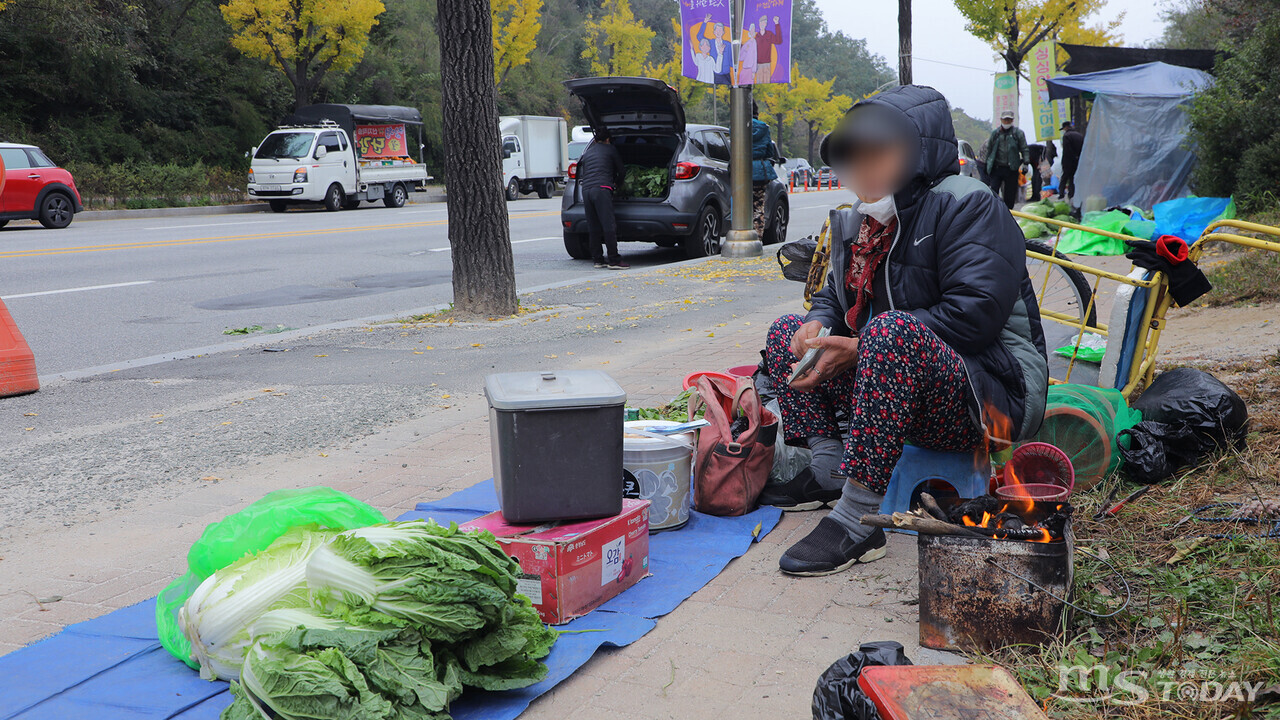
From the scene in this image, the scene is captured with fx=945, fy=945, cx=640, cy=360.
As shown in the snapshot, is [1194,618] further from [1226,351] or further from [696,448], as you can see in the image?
[1226,351]

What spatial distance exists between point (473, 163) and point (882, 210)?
5558 millimetres

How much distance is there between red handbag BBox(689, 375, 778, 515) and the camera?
3.57 metres

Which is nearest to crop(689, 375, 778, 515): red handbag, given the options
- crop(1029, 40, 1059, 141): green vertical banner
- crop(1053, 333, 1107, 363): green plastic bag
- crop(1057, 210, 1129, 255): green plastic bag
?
crop(1053, 333, 1107, 363): green plastic bag

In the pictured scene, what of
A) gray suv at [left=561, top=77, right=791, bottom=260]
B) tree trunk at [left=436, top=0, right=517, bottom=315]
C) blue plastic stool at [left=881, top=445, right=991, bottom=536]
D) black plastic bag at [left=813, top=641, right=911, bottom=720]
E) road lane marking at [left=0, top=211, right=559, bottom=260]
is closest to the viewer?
black plastic bag at [left=813, top=641, right=911, bottom=720]

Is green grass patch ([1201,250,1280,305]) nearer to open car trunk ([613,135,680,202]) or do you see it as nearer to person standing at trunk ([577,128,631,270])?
open car trunk ([613,135,680,202])

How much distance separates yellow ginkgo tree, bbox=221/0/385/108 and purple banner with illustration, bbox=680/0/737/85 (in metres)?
22.1

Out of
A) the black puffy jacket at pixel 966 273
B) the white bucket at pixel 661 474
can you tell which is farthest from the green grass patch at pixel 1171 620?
the white bucket at pixel 661 474

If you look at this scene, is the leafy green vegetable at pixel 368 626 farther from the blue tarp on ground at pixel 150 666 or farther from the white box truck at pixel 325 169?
the white box truck at pixel 325 169

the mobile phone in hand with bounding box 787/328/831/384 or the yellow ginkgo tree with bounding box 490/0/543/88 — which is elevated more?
the yellow ginkgo tree with bounding box 490/0/543/88

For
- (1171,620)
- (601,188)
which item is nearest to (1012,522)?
(1171,620)

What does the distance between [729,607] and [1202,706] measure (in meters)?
1.24

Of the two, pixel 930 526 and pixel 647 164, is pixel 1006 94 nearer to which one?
pixel 647 164

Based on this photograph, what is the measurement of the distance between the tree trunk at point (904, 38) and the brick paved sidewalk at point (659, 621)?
59.3 feet

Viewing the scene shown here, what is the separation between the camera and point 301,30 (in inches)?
1292
